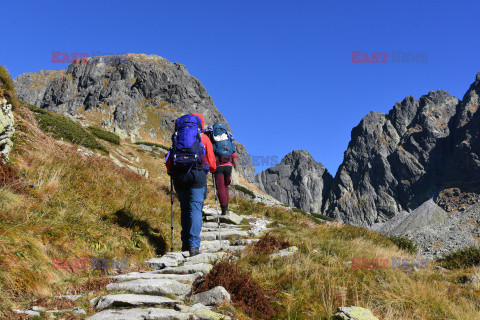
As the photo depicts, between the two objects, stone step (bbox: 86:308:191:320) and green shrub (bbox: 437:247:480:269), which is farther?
green shrub (bbox: 437:247:480:269)

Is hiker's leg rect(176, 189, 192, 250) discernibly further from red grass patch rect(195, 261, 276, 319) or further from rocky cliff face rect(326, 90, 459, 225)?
rocky cliff face rect(326, 90, 459, 225)

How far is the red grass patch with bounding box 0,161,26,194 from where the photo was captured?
16.5 feet

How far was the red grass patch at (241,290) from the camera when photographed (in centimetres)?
291

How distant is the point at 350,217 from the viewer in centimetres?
13962

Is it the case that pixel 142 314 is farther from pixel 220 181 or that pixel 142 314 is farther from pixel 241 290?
pixel 220 181

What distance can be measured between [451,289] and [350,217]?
483 ft

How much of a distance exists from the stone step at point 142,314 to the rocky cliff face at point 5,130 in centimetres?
540

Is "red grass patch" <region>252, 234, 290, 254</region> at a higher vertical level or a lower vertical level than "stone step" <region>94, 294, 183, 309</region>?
higher

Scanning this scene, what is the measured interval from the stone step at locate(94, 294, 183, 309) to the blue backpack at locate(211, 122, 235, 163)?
607 centimetres

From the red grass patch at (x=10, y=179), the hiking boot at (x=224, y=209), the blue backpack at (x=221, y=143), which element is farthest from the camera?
the hiking boot at (x=224, y=209)

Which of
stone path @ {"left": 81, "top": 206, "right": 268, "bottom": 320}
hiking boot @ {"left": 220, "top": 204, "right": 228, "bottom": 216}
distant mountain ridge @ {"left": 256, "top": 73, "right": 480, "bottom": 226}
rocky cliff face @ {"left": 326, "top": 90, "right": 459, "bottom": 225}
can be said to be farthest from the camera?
rocky cliff face @ {"left": 326, "top": 90, "right": 459, "bottom": 225}

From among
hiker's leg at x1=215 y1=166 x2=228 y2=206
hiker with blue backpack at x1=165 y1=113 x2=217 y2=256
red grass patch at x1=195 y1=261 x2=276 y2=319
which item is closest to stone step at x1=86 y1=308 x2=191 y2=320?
red grass patch at x1=195 y1=261 x2=276 y2=319

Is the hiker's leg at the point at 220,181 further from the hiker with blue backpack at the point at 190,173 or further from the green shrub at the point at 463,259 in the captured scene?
the green shrub at the point at 463,259

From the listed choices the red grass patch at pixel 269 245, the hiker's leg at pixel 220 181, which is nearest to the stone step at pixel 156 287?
the red grass patch at pixel 269 245
